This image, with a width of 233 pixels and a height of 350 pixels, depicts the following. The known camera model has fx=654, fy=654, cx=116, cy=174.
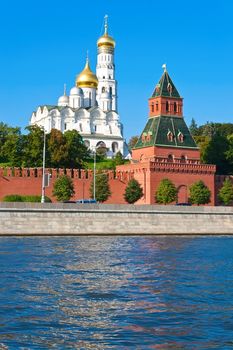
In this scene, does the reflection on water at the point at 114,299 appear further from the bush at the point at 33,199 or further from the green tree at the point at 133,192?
the green tree at the point at 133,192

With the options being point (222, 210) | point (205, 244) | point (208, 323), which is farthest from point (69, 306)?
point (222, 210)

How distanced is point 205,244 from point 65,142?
38627 mm

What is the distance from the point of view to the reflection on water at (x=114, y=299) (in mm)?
13891

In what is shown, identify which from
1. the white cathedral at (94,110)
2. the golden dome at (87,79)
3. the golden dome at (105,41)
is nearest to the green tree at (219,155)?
the white cathedral at (94,110)

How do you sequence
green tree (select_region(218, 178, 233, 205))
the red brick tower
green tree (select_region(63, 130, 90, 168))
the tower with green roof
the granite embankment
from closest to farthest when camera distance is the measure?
the granite embankment < the red brick tower < the tower with green roof < green tree (select_region(218, 178, 233, 205)) < green tree (select_region(63, 130, 90, 168))

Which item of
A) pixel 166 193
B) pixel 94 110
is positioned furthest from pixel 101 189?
pixel 94 110

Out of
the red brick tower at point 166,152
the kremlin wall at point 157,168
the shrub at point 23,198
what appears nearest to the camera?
the shrub at point 23,198

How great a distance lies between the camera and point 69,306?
1711 centimetres

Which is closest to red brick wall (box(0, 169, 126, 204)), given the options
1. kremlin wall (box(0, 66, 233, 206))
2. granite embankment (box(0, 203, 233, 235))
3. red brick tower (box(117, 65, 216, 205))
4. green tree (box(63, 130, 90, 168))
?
kremlin wall (box(0, 66, 233, 206))

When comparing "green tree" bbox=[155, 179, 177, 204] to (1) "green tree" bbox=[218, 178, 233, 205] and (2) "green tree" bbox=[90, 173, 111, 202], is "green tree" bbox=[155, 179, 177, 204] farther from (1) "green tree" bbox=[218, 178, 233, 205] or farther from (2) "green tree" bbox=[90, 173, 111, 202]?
(1) "green tree" bbox=[218, 178, 233, 205]

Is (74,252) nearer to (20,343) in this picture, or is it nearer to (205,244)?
(205,244)

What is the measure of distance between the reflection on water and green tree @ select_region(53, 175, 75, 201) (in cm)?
2607

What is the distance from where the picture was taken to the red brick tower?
6216 cm

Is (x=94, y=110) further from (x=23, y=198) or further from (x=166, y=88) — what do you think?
(x=23, y=198)
